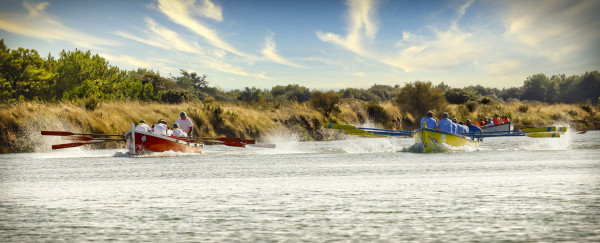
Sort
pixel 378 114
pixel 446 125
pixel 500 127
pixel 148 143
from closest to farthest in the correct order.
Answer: pixel 148 143 < pixel 446 125 < pixel 500 127 < pixel 378 114

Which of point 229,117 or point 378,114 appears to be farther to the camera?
point 378,114

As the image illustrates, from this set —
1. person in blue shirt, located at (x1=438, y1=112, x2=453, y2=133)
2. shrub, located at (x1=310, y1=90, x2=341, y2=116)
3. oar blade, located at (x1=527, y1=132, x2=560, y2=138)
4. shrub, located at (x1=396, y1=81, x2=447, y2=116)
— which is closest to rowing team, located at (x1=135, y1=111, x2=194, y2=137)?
person in blue shirt, located at (x1=438, y1=112, x2=453, y2=133)

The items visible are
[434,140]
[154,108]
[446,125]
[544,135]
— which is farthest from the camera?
[154,108]

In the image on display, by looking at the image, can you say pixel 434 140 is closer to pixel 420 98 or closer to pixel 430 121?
pixel 430 121

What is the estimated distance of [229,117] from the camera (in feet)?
129

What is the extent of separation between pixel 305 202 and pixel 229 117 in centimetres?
2891

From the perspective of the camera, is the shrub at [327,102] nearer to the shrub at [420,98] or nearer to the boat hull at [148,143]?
the shrub at [420,98]

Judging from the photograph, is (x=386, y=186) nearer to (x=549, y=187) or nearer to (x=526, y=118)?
Result: (x=549, y=187)

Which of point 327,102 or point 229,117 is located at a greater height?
point 327,102

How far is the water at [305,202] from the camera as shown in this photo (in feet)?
26.7

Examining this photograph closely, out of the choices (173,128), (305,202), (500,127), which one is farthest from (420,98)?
(305,202)

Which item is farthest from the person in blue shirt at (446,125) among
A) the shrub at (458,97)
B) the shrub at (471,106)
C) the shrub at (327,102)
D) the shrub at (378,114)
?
the shrub at (458,97)

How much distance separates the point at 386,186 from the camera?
13.1 meters

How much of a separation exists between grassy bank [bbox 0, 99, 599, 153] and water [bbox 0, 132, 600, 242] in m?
9.56
